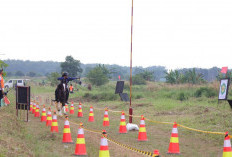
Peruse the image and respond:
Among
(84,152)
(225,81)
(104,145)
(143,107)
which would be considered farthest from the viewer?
(143,107)

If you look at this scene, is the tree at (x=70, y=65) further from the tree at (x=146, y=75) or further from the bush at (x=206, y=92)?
the bush at (x=206, y=92)

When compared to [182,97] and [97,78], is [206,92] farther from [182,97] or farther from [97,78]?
[97,78]

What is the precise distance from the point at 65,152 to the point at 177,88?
27.9 meters

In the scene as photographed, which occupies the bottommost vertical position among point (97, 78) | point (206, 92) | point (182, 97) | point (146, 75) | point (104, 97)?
point (104, 97)

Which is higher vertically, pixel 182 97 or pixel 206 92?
pixel 206 92

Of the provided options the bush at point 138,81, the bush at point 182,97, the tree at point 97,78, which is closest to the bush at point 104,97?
the bush at point 182,97

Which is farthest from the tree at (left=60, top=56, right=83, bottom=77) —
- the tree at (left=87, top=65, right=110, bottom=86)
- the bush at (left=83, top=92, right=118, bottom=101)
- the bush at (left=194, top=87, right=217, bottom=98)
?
the bush at (left=194, top=87, right=217, bottom=98)

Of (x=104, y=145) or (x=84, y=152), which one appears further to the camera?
(x=84, y=152)

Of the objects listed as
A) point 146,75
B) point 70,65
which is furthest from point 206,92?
point 70,65

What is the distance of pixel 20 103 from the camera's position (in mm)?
16984

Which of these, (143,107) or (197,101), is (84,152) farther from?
(197,101)

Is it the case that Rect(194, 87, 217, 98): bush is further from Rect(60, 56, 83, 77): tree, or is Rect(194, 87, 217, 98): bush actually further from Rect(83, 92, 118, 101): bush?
Rect(60, 56, 83, 77): tree

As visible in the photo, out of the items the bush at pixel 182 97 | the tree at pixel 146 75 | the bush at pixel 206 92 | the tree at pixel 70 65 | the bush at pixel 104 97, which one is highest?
the tree at pixel 70 65

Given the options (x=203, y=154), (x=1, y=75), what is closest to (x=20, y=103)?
(x=1, y=75)
